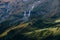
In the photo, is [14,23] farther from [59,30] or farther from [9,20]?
[59,30]

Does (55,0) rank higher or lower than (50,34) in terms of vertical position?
higher

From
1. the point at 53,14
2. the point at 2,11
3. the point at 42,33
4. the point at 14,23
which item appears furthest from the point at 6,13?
the point at 42,33

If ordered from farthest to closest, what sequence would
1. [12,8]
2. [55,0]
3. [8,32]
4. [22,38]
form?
[12,8] → [55,0] → [8,32] → [22,38]

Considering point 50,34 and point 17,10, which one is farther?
Answer: point 17,10

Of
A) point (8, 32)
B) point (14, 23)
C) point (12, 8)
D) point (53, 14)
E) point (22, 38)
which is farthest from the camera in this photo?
point (12, 8)

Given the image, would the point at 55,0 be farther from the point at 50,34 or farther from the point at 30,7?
the point at 50,34

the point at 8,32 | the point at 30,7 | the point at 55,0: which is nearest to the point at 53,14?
the point at 55,0
